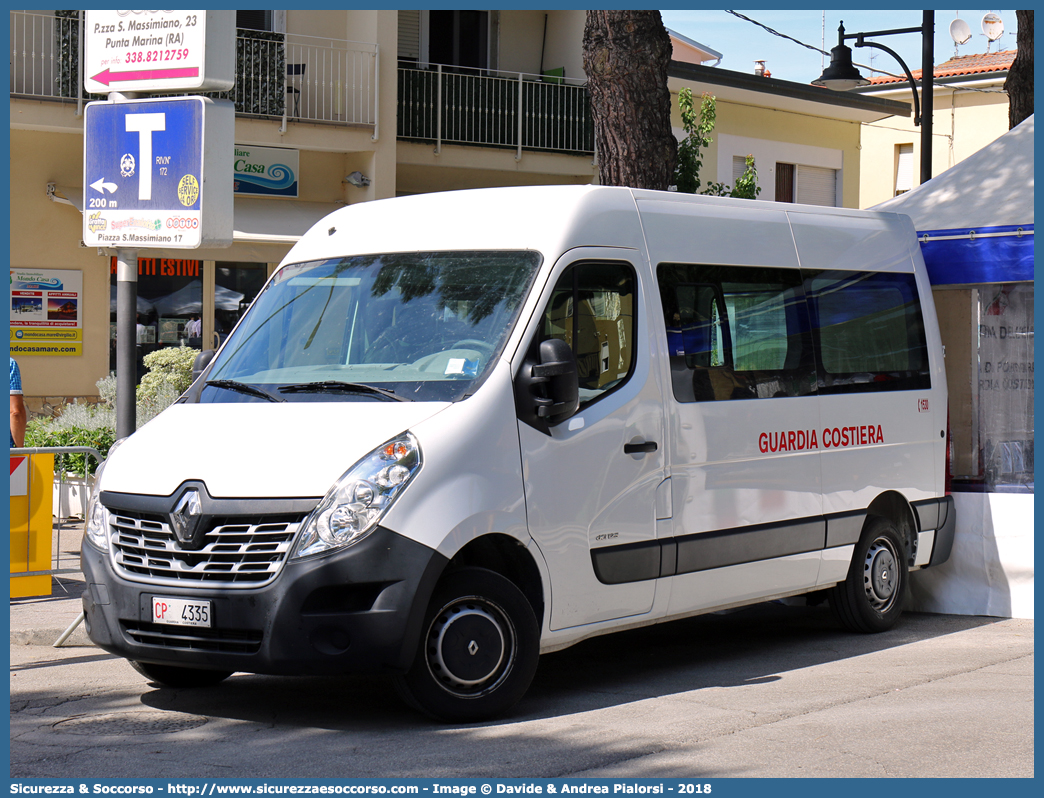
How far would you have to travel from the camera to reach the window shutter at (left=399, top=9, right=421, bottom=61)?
22438 mm

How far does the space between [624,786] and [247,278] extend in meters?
17.0

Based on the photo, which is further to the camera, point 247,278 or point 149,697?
point 247,278

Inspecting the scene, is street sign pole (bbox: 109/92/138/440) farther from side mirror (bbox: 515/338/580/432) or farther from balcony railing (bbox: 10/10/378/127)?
balcony railing (bbox: 10/10/378/127)

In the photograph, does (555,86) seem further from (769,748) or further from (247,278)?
(769,748)

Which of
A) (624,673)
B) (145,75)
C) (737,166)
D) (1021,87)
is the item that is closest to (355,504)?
(624,673)

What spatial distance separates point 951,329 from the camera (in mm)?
9719

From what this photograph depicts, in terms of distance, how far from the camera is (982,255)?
9.16m

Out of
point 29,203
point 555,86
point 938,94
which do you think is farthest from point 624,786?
point 938,94

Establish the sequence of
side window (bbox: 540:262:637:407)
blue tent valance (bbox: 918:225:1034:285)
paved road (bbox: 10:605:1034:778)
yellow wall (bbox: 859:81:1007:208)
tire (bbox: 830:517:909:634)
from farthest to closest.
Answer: yellow wall (bbox: 859:81:1007:208) < blue tent valance (bbox: 918:225:1034:285) < tire (bbox: 830:517:909:634) < side window (bbox: 540:262:637:407) < paved road (bbox: 10:605:1034:778)

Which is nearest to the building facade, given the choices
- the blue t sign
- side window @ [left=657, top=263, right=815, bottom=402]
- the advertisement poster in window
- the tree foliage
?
the tree foliage

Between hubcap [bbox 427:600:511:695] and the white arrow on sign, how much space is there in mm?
3715

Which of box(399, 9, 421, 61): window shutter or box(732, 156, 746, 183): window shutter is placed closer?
box(399, 9, 421, 61): window shutter

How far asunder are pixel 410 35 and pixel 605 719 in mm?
18244

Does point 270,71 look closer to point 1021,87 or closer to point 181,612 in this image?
point 1021,87
